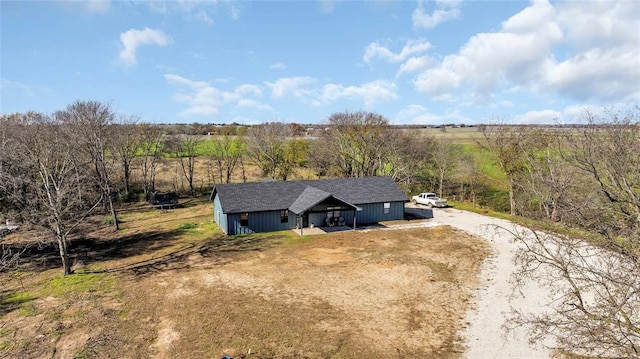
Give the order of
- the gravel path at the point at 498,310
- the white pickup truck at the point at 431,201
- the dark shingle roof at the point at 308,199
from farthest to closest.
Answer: the white pickup truck at the point at 431,201
the dark shingle roof at the point at 308,199
the gravel path at the point at 498,310

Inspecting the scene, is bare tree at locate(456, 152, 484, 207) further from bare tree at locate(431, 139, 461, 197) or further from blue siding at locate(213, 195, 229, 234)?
blue siding at locate(213, 195, 229, 234)

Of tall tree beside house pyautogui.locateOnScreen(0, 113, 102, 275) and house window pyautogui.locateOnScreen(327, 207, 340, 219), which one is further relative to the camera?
house window pyautogui.locateOnScreen(327, 207, 340, 219)

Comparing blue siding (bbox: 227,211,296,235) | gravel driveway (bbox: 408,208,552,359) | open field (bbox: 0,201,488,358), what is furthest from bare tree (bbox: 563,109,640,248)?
blue siding (bbox: 227,211,296,235)

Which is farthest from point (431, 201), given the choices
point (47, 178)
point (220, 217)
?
point (47, 178)

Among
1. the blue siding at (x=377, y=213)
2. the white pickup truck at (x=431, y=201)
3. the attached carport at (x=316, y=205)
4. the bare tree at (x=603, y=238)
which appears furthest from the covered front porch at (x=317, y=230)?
the bare tree at (x=603, y=238)

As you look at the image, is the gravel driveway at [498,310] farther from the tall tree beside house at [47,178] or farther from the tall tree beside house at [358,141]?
the tall tree beside house at [358,141]

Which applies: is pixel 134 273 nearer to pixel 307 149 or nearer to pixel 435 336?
pixel 435 336
